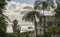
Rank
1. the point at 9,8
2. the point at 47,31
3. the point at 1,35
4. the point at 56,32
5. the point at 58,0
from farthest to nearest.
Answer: the point at 9,8 < the point at 58,0 < the point at 47,31 < the point at 56,32 < the point at 1,35

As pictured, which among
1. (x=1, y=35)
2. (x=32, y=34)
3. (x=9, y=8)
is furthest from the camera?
(x=9, y=8)

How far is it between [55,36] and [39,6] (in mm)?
5195

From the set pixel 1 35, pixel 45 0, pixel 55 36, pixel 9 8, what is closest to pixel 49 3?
pixel 45 0

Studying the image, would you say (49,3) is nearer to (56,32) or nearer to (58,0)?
(58,0)

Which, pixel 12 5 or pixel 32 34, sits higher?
pixel 12 5

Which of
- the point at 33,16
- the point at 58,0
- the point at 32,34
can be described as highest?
the point at 58,0

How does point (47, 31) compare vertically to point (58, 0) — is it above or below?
below

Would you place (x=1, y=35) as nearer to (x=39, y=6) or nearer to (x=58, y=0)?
(x=39, y=6)

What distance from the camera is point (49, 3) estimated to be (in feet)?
90.1

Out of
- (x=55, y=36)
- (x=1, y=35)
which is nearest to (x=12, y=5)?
(x=55, y=36)

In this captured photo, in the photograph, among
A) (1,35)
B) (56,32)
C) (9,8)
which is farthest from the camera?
(9,8)

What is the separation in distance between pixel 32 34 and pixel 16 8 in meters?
22.6

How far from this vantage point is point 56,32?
2283cm

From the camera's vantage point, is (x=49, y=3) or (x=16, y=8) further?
(x=16, y=8)
